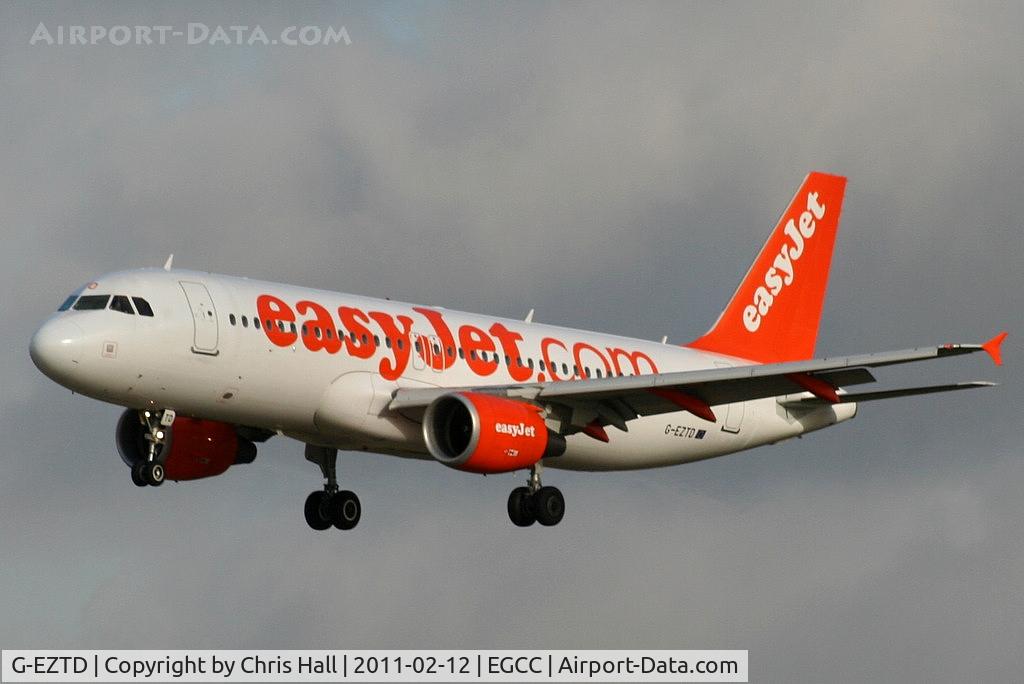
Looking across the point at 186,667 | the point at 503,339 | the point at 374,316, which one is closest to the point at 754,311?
the point at 503,339

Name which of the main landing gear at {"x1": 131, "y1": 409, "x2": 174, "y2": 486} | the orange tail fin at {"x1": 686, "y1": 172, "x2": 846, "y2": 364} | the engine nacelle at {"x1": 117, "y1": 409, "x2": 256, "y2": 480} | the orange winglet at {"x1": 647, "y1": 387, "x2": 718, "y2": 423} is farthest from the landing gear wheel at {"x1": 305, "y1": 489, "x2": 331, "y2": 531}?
the orange tail fin at {"x1": 686, "y1": 172, "x2": 846, "y2": 364}

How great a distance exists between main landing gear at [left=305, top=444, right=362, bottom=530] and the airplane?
41mm

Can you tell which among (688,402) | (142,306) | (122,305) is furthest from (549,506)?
(122,305)

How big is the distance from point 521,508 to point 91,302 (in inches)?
432

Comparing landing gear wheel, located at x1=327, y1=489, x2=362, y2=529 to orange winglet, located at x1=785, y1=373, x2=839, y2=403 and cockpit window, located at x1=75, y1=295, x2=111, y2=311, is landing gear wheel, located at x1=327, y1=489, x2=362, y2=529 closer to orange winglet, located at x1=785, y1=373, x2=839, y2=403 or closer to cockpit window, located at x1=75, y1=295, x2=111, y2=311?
cockpit window, located at x1=75, y1=295, x2=111, y2=311

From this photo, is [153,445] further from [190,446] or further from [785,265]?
[785,265]

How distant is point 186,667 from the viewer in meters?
40.9

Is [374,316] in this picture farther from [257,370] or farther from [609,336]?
[609,336]

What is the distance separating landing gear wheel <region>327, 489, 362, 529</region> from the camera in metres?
50.4

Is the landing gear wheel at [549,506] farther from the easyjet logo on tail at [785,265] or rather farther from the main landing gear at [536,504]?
the easyjet logo on tail at [785,265]

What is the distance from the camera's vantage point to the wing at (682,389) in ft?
144

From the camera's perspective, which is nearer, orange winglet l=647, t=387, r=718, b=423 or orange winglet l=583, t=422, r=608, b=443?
orange winglet l=647, t=387, r=718, b=423

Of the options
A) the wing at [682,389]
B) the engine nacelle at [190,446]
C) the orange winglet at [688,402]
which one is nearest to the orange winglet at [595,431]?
the wing at [682,389]

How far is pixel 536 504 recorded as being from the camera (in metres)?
47.1
